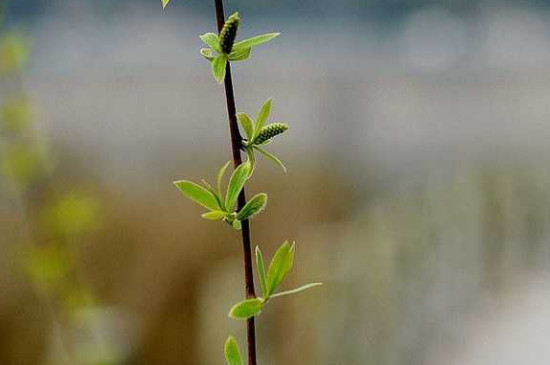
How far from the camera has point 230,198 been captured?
134 millimetres

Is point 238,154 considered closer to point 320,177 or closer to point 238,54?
point 238,54

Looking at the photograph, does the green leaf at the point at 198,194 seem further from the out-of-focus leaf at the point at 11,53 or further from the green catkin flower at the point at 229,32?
the out-of-focus leaf at the point at 11,53

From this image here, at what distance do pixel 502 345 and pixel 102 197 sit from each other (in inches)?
14.4

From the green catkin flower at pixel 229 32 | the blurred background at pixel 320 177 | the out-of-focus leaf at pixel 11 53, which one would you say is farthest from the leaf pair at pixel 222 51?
the blurred background at pixel 320 177

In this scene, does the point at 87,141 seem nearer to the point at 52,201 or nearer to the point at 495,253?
the point at 52,201

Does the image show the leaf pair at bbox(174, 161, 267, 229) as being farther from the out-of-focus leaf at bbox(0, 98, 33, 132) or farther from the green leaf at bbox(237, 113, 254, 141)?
the out-of-focus leaf at bbox(0, 98, 33, 132)

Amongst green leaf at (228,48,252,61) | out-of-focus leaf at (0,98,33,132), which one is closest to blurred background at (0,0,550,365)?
out-of-focus leaf at (0,98,33,132)

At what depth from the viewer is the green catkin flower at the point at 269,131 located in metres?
0.13

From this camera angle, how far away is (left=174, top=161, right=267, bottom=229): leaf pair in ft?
0.43

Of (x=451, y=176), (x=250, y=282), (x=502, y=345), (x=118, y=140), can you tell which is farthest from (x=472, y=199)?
(x=250, y=282)

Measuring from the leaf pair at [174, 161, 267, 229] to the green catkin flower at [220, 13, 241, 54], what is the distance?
2 cm

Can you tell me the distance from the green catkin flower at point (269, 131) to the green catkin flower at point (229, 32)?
15 mm

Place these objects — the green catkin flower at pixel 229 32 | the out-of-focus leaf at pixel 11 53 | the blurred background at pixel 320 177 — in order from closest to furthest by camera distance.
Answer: the green catkin flower at pixel 229 32 → the out-of-focus leaf at pixel 11 53 → the blurred background at pixel 320 177

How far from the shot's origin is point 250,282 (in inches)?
5.2
